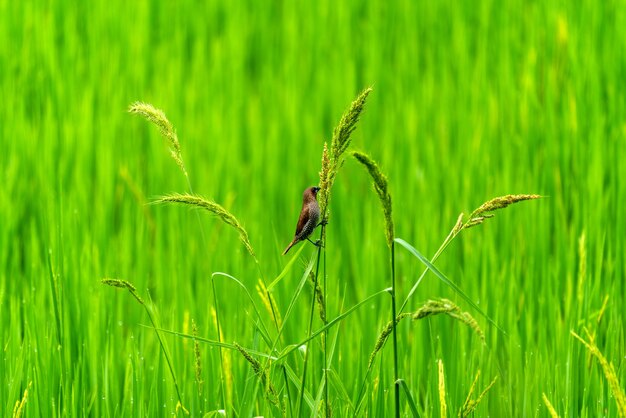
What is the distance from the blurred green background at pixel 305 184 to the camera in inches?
90.8

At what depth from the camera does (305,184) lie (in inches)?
145

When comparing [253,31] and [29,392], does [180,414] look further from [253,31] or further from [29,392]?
[253,31]

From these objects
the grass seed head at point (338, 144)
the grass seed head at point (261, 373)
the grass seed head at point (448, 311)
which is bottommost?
the grass seed head at point (261, 373)

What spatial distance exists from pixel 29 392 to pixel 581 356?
1.24 meters

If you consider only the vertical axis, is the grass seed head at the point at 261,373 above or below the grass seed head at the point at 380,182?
below

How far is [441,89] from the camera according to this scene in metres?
4.26

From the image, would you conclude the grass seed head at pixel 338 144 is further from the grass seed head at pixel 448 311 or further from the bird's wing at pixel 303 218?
the grass seed head at pixel 448 311

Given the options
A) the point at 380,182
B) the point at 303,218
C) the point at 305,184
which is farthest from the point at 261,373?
the point at 305,184

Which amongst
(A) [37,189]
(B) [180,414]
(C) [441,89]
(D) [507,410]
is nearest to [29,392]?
(B) [180,414]

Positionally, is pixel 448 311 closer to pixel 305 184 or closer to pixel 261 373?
pixel 261 373

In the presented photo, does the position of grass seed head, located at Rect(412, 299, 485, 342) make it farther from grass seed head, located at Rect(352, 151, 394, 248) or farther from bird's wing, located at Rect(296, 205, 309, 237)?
bird's wing, located at Rect(296, 205, 309, 237)

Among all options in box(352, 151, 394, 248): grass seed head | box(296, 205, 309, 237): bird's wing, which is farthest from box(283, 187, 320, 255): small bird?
box(352, 151, 394, 248): grass seed head

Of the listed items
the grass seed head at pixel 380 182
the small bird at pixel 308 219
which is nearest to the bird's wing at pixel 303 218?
the small bird at pixel 308 219

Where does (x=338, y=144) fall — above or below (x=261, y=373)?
above
